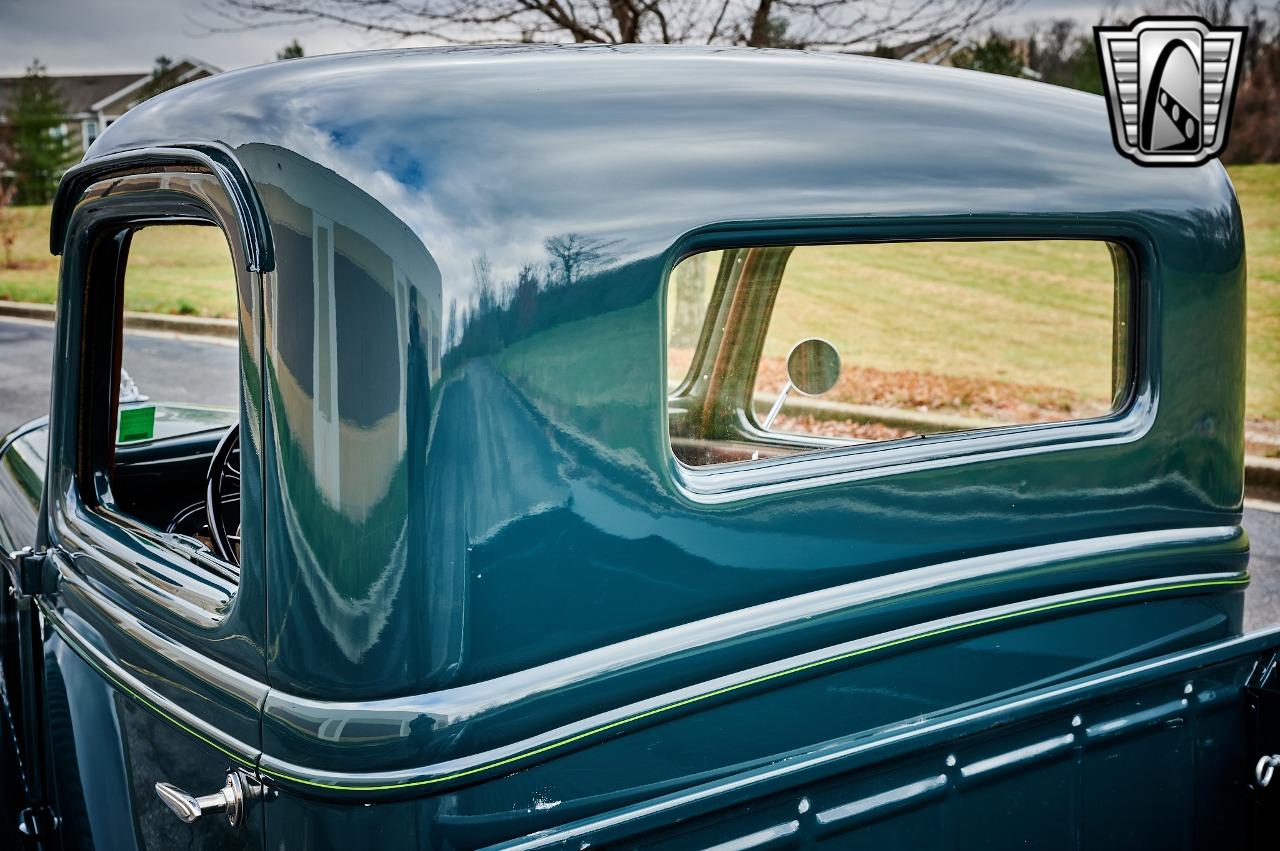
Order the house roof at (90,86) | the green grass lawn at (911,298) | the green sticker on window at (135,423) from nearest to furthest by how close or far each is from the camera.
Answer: the green grass lawn at (911,298)
the green sticker on window at (135,423)
the house roof at (90,86)

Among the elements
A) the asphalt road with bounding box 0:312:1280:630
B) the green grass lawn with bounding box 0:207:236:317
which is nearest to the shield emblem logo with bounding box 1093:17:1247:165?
the green grass lawn with bounding box 0:207:236:317

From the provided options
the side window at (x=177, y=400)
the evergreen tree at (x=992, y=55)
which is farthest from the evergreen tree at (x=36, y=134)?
the side window at (x=177, y=400)

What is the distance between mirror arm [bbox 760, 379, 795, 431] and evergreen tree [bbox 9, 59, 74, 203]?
30265 millimetres

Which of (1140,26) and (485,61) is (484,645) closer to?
(485,61)

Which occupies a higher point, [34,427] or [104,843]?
[34,427]

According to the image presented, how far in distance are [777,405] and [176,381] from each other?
1824 mm

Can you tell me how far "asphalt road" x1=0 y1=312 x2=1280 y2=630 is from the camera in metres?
2.61

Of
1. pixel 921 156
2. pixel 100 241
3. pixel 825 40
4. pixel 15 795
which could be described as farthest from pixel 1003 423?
pixel 825 40

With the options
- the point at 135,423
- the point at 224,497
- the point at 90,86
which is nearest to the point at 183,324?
the point at 135,423

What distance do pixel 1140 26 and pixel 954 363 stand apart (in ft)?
2.92

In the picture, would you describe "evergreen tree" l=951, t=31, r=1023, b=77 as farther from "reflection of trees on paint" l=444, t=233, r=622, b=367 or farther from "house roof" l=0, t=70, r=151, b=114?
"house roof" l=0, t=70, r=151, b=114

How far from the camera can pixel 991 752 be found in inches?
68.6

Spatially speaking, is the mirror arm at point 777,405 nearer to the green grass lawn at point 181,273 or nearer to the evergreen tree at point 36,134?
the green grass lawn at point 181,273

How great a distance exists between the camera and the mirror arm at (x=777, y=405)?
6.74ft
